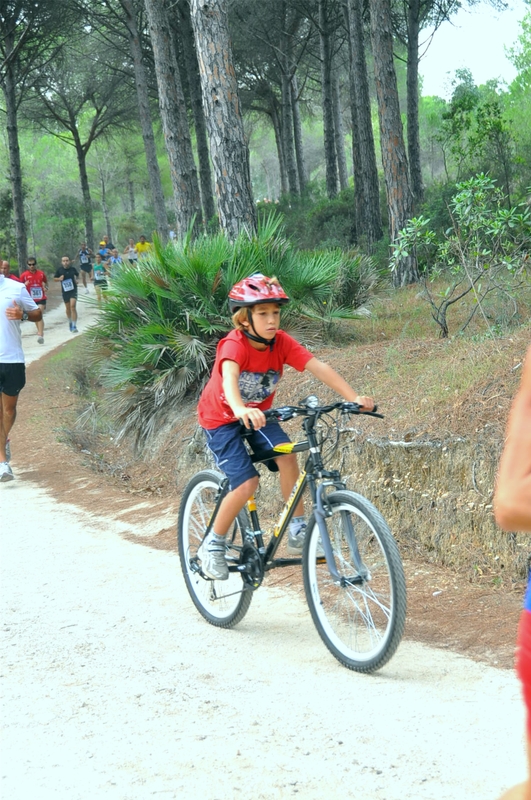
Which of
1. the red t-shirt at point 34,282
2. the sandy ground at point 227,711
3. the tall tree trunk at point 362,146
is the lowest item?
the sandy ground at point 227,711

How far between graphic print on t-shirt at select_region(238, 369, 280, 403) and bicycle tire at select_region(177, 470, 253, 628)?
19.3 inches

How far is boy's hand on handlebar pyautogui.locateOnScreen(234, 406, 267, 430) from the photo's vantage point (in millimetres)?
4141

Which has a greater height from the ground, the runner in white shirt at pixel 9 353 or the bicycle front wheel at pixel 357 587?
the runner in white shirt at pixel 9 353

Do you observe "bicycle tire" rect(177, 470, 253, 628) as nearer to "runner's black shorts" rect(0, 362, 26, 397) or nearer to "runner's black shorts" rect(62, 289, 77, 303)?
"runner's black shorts" rect(0, 362, 26, 397)

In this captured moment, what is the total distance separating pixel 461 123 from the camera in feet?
71.9

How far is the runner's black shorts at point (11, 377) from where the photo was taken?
981cm

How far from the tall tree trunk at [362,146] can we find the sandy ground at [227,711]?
1694 centimetres

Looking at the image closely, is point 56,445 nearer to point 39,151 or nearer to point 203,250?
point 203,250

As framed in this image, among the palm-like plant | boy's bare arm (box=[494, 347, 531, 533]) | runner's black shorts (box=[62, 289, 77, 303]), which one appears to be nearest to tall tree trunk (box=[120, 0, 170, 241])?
runner's black shorts (box=[62, 289, 77, 303])

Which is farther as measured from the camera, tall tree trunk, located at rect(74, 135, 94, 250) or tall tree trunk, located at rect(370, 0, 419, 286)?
tall tree trunk, located at rect(74, 135, 94, 250)

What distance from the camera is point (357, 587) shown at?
434 centimetres

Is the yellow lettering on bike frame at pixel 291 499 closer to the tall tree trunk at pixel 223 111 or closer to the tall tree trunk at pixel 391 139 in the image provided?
the tall tree trunk at pixel 223 111

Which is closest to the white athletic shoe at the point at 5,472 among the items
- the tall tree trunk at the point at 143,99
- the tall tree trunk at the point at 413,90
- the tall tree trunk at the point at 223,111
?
the tall tree trunk at the point at 223,111

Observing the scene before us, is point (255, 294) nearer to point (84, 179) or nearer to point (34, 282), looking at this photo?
point (34, 282)
